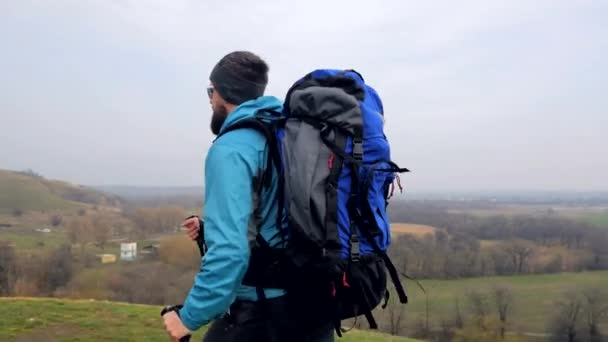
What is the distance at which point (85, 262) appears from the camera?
43.6 meters

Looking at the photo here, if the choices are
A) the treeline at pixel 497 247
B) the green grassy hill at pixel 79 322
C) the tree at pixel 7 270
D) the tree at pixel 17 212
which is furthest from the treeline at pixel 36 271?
the tree at pixel 17 212

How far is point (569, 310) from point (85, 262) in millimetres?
37396

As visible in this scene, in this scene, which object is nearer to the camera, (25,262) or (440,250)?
(25,262)

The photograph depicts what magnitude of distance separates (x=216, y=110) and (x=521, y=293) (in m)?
43.9

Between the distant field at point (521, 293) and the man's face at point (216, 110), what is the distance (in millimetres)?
33174

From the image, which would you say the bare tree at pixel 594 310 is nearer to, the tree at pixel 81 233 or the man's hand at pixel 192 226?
the man's hand at pixel 192 226

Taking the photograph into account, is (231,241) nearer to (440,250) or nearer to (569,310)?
(569,310)

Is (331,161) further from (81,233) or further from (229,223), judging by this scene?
(81,233)

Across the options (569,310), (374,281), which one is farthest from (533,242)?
(374,281)

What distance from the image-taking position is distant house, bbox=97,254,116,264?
43.1 m

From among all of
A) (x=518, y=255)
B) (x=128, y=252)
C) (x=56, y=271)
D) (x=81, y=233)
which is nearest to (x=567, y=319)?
(x=518, y=255)

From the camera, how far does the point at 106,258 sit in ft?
144

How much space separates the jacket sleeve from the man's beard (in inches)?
16.5

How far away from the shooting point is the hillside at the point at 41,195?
275 ft
